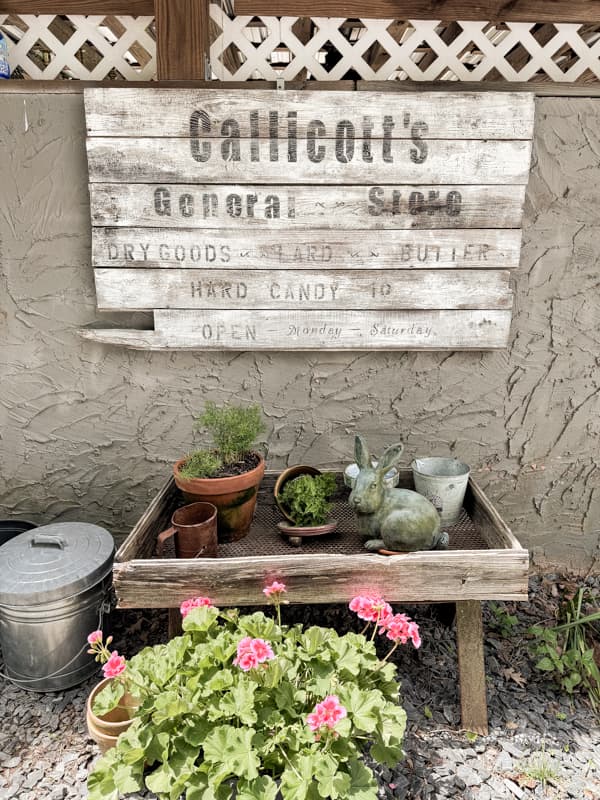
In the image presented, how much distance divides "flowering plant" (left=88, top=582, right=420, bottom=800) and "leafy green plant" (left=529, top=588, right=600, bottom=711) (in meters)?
0.88

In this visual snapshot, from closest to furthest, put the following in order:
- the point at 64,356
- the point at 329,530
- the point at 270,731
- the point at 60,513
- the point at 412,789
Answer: the point at 270,731 < the point at 412,789 < the point at 329,530 < the point at 64,356 < the point at 60,513

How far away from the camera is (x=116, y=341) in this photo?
249 centimetres

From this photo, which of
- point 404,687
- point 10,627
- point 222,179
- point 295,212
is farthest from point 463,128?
point 10,627

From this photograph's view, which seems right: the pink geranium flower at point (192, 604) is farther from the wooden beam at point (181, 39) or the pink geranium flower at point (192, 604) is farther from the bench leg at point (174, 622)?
the wooden beam at point (181, 39)

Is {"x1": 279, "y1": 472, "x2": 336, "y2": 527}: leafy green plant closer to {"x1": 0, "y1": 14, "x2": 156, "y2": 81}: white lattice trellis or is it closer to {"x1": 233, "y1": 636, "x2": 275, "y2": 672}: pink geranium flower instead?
{"x1": 233, "y1": 636, "x2": 275, "y2": 672}: pink geranium flower

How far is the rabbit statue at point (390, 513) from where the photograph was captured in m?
1.92

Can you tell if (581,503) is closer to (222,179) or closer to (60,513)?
(222,179)

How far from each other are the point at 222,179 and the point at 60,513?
1.63 metres

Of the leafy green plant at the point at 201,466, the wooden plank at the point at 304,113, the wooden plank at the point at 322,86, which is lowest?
the leafy green plant at the point at 201,466

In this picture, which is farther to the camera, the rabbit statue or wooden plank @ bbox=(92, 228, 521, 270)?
wooden plank @ bbox=(92, 228, 521, 270)

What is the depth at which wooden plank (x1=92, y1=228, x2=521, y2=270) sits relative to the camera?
2371 mm

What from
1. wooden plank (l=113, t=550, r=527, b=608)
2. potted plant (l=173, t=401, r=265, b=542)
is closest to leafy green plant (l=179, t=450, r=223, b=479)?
potted plant (l=173, t=401, r=265, b=542)

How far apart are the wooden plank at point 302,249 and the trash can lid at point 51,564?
1072mm

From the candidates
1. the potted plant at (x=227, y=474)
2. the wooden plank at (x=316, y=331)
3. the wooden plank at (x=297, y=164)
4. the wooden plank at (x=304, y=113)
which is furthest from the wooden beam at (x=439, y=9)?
the potted plant at (x=227, y=474)
